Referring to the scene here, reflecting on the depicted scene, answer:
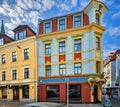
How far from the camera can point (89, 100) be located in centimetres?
2909

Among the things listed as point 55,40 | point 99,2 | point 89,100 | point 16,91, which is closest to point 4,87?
point 16,91

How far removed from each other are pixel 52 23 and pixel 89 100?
12546 mm

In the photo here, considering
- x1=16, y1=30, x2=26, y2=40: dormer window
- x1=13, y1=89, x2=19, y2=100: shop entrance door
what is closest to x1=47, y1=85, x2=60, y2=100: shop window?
A: x1=13, y1=89, x2=19, y2=100: shop entrance door

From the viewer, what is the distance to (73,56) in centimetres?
3092

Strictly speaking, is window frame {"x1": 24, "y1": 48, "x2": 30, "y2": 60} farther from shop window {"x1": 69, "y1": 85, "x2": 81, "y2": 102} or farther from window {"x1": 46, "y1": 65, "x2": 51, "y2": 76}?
shop window {"x1": 69, "y1": 85, "x2": 81, "y2": 102}

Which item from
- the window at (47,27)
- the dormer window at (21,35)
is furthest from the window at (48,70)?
the dormer window at (21,35)

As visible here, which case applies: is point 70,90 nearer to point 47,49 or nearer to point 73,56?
point 73,56

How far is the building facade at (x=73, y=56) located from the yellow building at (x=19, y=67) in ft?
4.87

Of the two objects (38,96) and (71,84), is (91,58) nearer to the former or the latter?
(71,84)

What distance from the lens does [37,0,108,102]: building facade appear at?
2959 centimetres

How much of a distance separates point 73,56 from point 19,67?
10.6 meters

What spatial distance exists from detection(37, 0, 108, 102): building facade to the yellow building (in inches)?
58.4

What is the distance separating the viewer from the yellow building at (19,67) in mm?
34497

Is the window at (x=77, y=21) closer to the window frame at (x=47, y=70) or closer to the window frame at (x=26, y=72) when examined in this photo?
the window frame at (x=47, y=70)
